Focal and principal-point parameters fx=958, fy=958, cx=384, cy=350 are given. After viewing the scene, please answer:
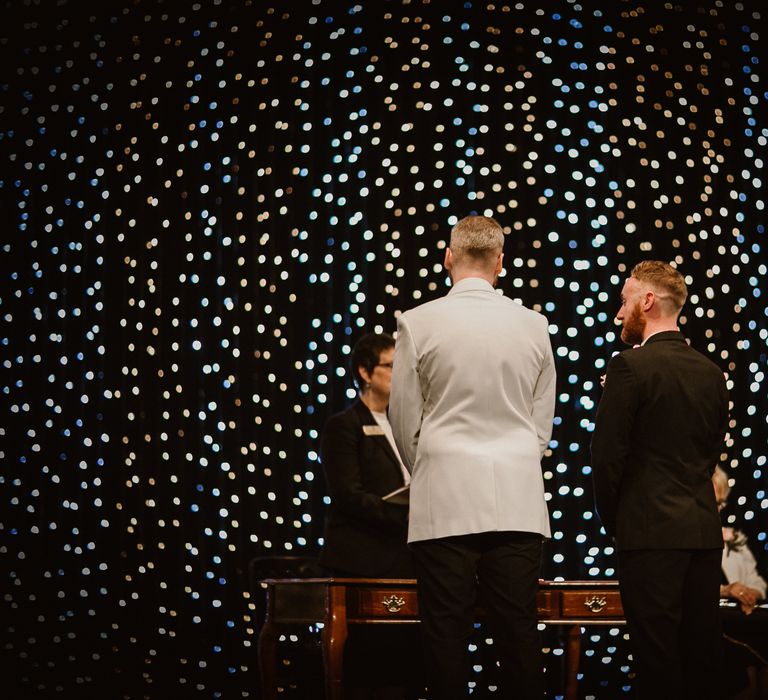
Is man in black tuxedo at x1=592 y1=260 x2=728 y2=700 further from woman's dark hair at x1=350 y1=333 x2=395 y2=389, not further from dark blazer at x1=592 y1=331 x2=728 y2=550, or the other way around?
woman's dark hair at x1=350 y1=333 x2=395 y2=389

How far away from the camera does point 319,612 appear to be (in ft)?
9.82

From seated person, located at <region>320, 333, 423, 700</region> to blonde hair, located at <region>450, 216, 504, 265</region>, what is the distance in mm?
1007

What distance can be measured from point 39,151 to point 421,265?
206cm

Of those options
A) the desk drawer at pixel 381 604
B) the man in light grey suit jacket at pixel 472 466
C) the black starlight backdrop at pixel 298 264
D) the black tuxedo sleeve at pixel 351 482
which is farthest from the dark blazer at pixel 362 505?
the black starlight backdrop at pixel 298 264

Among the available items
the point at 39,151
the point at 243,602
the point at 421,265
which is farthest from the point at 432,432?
the point at 39,151

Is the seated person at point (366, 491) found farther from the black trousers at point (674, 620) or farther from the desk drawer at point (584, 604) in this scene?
the black trousers at point (674, 620)

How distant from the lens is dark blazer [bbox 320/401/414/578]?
10.3 feet

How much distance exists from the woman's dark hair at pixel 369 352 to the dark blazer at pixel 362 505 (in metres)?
0.15

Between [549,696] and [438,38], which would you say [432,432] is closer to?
[549,696]

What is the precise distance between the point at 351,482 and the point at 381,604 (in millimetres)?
464

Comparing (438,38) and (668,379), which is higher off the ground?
(438,38)

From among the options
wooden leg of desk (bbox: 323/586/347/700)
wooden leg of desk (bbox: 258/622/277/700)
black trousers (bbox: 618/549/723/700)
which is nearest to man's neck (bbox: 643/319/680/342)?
black trousers (bbox: 618/549/723/700)

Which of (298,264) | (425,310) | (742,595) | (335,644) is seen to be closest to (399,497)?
(335,644)

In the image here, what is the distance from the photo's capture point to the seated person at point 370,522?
3049 millimetres
